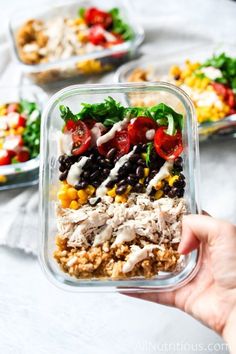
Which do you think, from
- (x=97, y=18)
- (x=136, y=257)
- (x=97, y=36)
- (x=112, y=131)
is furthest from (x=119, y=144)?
(x=97, y=18)

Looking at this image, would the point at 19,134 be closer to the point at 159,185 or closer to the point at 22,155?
the point at 22,155

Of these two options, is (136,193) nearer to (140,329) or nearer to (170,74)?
(140,329)

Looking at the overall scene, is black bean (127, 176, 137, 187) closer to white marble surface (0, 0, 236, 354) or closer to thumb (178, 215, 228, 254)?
thumb (178, 215, 228, 254)

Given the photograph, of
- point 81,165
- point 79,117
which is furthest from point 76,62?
point 81,165

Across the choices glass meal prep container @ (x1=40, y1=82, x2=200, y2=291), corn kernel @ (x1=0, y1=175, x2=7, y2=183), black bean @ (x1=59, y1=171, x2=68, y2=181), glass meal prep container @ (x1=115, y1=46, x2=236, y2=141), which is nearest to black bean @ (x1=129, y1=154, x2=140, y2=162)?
glass meal prep container @ (x1=40, y1=82, x2=200, y2=291)

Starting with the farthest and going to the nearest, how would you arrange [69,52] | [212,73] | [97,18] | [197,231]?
[97,18] → [69,52] → [212,73] → [197,231]

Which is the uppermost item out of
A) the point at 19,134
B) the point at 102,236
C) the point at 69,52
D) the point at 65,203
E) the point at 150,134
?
the point at 69,52

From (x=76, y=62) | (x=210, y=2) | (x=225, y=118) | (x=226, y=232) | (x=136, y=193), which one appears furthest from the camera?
(x=210, y=2)
